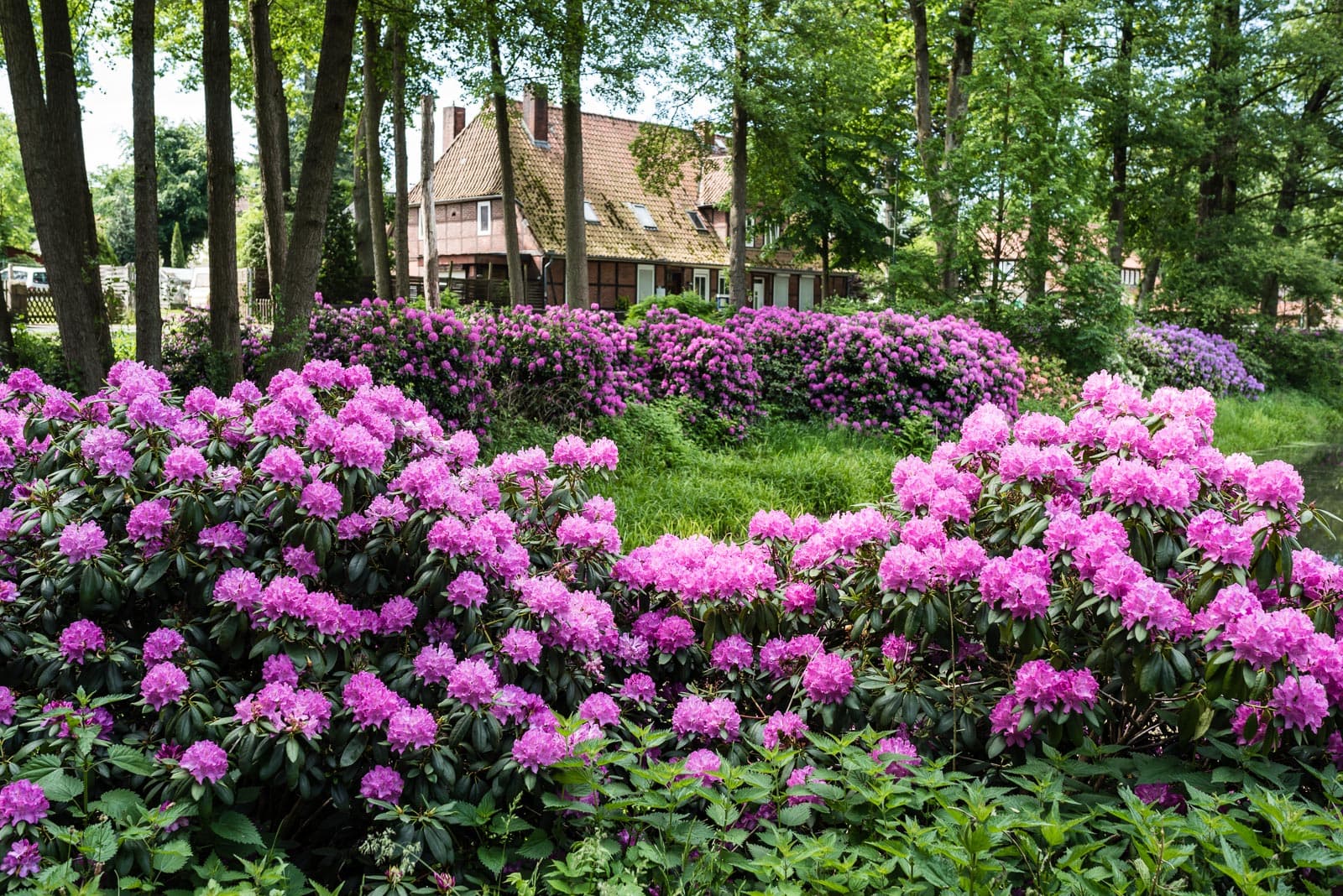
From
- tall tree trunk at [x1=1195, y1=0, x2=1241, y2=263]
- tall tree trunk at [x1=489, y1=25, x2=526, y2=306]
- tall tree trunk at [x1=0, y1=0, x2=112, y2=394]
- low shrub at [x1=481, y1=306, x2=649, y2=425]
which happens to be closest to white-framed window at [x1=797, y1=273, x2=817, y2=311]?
tall tree trunk at [x1=1195, y1=0, x2=1241, y2=263]

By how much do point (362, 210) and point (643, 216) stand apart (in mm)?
19704

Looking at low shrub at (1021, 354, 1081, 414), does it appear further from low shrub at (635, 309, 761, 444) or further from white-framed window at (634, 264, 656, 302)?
white-framed window at (634, 264, 656, 302)

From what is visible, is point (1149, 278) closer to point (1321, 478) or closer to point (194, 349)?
point (1321, 478)

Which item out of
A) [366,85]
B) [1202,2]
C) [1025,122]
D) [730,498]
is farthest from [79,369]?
[1202,2]

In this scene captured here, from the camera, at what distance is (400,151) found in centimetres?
1498

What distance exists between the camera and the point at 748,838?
274 centimetres

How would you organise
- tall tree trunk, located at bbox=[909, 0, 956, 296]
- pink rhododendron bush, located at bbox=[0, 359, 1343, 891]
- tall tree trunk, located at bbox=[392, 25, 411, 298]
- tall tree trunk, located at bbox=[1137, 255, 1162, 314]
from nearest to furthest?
pink rhododendron bush, located at bbox=[0, 359, 1343, 891] → tall tree trunk, located at bbox=[392, 25, 411, 298] → tall tree trunk, located at bbox=[909, 0, 956, 296] → tall tree trunk, located at bbox=[1137, 255, 1162, 314]

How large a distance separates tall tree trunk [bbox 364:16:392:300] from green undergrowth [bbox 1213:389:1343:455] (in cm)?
1253

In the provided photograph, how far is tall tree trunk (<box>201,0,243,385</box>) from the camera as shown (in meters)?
7.02

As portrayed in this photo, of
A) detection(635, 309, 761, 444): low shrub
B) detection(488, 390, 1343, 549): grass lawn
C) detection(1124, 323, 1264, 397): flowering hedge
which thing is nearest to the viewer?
detection(488, 390, 1343, 549): grass lawn

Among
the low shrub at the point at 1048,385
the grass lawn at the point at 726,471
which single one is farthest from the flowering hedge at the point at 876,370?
the low shrub at the point at 1048,385

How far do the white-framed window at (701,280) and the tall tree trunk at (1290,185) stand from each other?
19551mm

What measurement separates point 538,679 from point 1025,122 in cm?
1568

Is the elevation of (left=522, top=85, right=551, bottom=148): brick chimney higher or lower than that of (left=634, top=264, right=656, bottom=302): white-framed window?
higher
